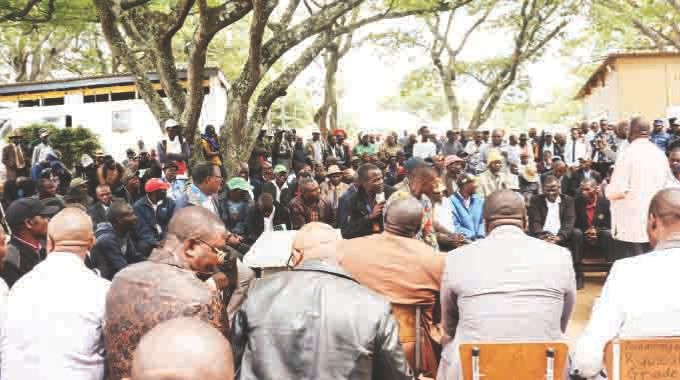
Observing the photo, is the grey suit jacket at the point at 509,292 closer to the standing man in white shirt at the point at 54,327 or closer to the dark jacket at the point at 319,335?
the dark jacket at the point at 319,335

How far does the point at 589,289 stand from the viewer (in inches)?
342

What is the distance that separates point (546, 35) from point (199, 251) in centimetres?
2109

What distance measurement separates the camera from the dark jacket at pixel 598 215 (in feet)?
29.4

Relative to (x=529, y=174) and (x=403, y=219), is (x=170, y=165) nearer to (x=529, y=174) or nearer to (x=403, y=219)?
(x=529, y=174)

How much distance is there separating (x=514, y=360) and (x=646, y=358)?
0.53 meters

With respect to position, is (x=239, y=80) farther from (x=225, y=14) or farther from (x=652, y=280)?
(x=652, y=280)

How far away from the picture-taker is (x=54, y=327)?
290 centimetres

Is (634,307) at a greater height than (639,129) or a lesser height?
lesser

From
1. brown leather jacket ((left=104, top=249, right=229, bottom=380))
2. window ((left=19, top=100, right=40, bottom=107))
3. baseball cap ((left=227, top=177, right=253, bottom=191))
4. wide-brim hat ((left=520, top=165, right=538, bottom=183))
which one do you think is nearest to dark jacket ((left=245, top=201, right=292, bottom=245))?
baseball cap ((left=227, top=177, right=253, bottom=191))

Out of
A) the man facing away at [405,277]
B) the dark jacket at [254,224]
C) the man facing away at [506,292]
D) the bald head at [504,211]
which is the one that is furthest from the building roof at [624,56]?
the man facing away at [506,292]

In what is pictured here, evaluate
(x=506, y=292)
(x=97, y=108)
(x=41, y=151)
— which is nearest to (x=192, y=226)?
(x=506, y=292)

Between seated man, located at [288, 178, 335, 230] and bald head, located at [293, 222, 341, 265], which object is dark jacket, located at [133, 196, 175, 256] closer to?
seated man, located at [288, 178, 335, 230]

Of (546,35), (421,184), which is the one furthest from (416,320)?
(546,35)

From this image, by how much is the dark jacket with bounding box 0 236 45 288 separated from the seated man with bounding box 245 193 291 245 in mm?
3466
